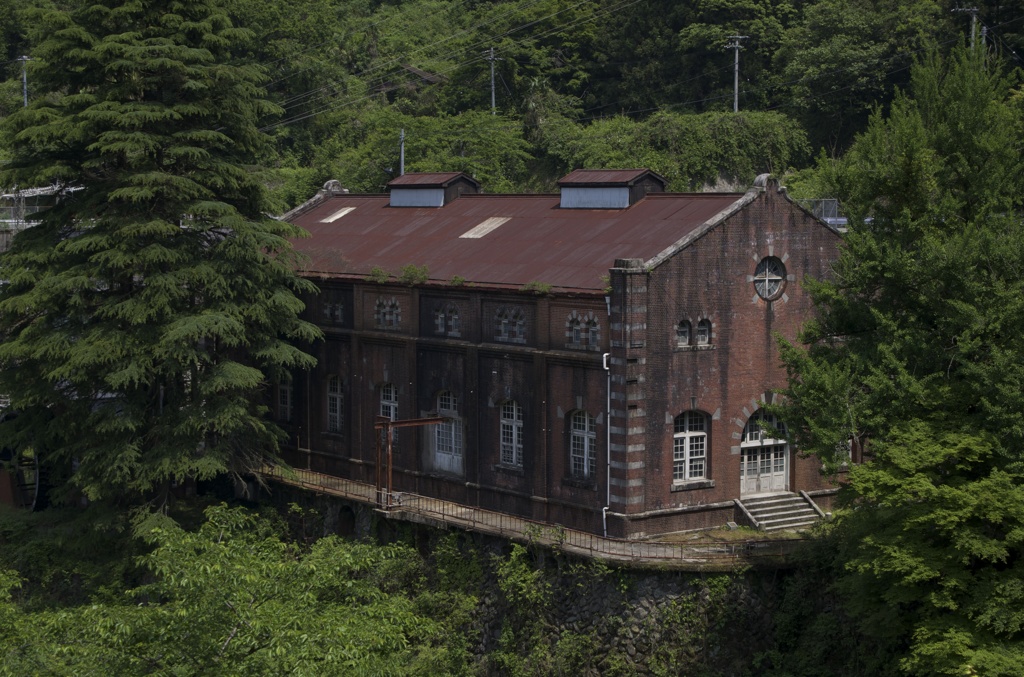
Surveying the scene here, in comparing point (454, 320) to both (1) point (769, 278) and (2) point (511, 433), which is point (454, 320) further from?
(1) point (769, 278)

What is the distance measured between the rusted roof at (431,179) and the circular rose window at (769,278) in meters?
12.5

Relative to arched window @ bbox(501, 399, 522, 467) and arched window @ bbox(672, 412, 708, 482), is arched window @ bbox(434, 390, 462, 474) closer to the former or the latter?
arched window @ bbox(501, 399, 522, 467)

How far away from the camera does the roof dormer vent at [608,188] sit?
132ft

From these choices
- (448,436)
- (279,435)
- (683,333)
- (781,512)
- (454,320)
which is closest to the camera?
(683,333)

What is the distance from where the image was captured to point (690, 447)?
3553 centimetres

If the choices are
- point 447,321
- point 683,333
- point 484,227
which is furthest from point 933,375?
point 484,227

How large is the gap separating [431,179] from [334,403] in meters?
7.75

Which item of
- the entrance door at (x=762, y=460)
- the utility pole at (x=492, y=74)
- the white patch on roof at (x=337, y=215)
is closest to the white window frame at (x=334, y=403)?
the white patch on roof at (x=337, y=215)

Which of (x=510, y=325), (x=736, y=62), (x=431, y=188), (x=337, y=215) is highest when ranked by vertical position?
(x=736, y=62)

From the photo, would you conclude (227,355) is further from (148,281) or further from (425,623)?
(425,623)

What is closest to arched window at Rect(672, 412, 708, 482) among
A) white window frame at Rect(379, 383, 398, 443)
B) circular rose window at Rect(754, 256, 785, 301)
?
circular rose window at Rect(754, 256, 785, 301)

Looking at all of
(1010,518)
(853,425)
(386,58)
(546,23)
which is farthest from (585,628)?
(386,58)

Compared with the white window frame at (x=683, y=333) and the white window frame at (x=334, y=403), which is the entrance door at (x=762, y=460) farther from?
the white window frame at (x=334, y=403)

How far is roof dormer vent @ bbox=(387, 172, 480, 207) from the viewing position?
4622 centimetres
